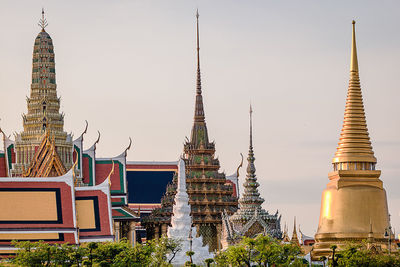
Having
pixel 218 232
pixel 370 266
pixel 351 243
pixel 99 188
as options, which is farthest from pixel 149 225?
pixel 370 266

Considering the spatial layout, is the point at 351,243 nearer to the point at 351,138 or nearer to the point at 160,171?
the point at 351,138

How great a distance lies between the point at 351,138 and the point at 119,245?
47.3 feet

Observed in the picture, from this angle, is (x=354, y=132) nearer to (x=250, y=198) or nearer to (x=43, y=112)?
(x=250, y=198)

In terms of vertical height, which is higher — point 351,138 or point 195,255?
point 351,138

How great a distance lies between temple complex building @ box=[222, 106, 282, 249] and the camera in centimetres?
7771

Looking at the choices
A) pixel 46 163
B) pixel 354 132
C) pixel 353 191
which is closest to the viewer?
pixel 353 191

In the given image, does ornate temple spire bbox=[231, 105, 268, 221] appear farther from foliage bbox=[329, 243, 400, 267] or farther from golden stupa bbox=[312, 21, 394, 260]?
foliage bbox=[329, 243, 400, 267]

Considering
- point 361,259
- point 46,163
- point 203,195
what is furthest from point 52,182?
point 361,259

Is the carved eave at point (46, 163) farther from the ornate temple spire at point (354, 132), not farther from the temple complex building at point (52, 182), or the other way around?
the ornate temple spire at point (354, 132)

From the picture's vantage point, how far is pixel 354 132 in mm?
76250

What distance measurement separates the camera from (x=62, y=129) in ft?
302

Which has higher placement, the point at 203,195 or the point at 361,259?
the point at 203,195

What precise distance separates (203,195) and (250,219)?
33.8ft

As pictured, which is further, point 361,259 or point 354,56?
point 354,56
